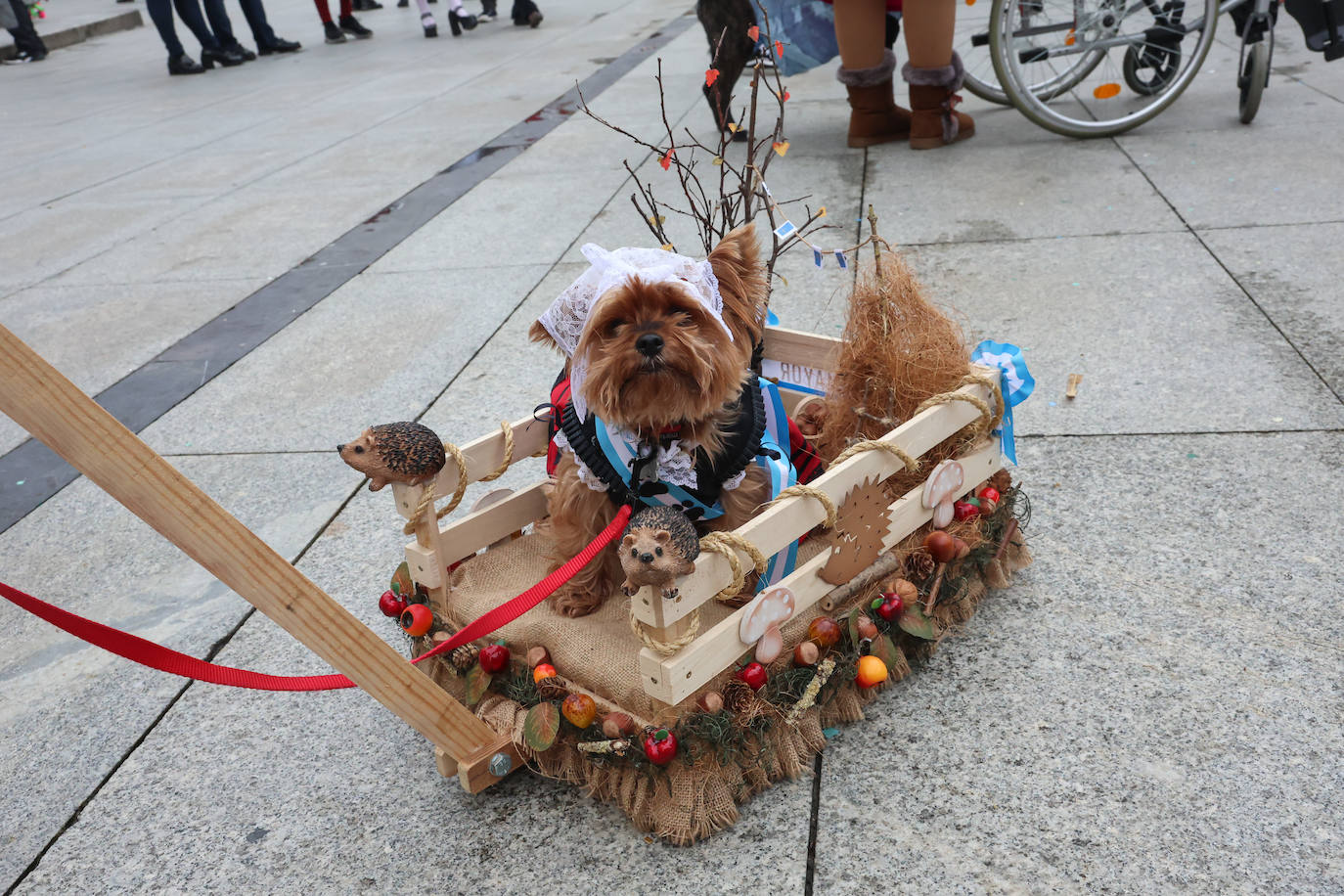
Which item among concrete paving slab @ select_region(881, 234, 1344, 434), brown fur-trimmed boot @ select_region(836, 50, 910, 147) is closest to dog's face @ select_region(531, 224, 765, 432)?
concrete paving slab @ select_region(881, 234, 1344, 434)

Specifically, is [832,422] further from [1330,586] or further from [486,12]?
[486,12]

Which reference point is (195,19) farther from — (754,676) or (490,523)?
(754,676)

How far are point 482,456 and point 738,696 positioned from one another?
95 cm

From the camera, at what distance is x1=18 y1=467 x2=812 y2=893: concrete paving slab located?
2168mm

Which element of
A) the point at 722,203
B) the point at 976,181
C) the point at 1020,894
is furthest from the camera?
the point at 976,181

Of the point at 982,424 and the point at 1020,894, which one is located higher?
the point at 982,424

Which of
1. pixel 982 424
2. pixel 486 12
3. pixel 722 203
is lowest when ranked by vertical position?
pixel 486 12

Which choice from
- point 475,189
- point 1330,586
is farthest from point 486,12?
point 1330,586

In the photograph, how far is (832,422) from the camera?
3016mm

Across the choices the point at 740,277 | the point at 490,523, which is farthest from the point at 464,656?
the point at 740,277

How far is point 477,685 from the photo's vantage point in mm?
2525

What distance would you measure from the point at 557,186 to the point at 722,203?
476 cm

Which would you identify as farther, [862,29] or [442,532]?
[862,29]

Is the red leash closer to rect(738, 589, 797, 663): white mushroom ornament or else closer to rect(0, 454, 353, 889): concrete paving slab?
rect(738, 589, 797, 663): white mushroom ornament
